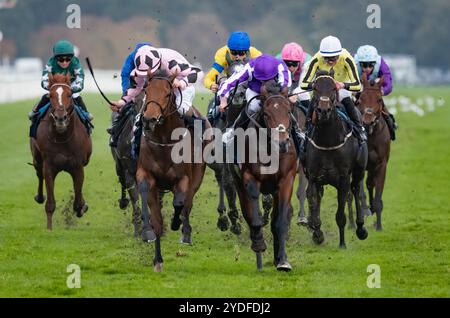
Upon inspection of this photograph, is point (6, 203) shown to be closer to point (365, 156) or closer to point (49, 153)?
point (49, 153)

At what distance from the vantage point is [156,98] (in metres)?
10.2

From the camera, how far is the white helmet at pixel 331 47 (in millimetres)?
12266

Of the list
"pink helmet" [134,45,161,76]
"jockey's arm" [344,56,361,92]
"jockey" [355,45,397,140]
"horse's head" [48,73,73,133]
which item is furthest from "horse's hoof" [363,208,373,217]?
"pink helmet" [134,45,161,76]

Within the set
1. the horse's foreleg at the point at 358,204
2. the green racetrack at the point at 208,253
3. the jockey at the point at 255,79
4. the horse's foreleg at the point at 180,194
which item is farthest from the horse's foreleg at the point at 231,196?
the horse's foreleg at the point at 180,194

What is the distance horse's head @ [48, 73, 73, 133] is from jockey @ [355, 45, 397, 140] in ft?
12.2

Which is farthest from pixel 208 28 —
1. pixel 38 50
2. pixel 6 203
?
pixel 6 203

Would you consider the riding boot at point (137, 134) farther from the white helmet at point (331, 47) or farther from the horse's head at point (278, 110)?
the white helmet at point (331, 47)

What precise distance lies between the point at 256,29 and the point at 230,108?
48.1 metres

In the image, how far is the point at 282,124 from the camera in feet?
32.7

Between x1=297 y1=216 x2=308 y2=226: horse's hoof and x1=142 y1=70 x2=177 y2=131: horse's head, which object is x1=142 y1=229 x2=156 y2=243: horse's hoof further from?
x1=297 y1=216 x2=308 y2=226: horse's hoof

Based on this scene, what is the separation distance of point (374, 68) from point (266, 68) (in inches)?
173

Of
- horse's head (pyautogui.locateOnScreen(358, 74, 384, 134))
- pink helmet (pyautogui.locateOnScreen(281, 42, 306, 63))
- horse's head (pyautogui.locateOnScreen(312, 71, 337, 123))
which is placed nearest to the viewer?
horse's head (pyautogui.locateOnScreen(312, 71, 337, 123))

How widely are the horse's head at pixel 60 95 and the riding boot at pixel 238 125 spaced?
8.99 ft

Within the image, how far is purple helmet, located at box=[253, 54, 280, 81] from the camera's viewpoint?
10.4 m
